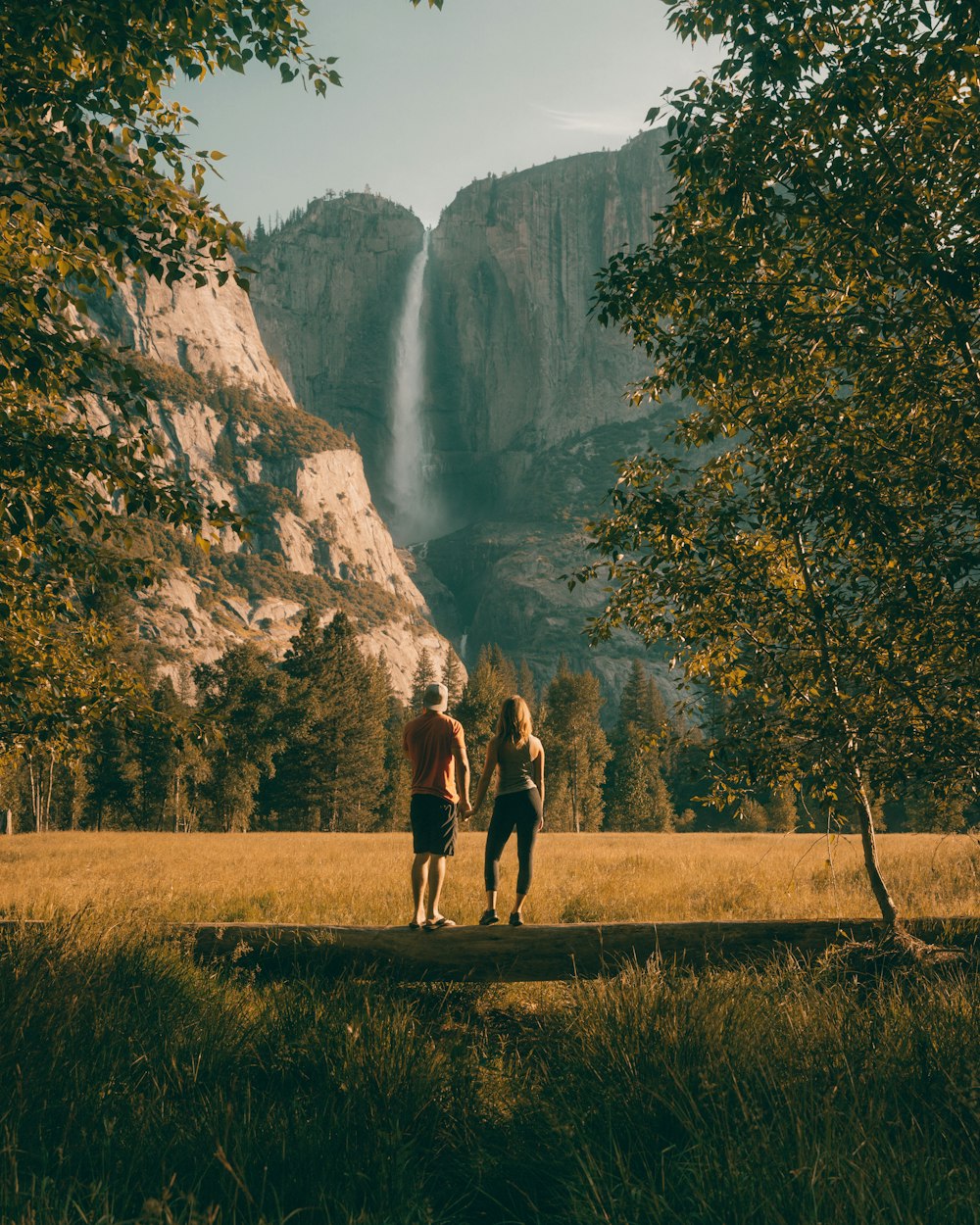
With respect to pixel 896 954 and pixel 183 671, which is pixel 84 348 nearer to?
pixel 896 954

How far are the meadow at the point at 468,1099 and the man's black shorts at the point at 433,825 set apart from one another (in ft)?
4.61

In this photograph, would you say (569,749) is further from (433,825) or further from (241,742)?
(433,825)

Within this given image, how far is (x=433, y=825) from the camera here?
26.4ft

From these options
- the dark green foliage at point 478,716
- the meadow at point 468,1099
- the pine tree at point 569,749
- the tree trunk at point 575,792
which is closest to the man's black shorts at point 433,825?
the meadow at point 468,1099

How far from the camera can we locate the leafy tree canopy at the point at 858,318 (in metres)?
5.17

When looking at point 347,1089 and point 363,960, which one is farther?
point 363,960

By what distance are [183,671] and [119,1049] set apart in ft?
457

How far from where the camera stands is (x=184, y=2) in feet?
16.9

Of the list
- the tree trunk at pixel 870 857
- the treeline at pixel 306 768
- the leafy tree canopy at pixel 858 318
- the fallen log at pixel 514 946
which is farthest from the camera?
the treeline at pixel 306 768

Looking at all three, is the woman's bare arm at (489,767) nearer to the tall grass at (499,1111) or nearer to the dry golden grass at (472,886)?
the dry golden grass at (472,886)

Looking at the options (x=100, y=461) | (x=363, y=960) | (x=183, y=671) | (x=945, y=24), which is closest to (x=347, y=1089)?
(x=363, y=960)

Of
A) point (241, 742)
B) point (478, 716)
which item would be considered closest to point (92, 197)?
point (241, 742)

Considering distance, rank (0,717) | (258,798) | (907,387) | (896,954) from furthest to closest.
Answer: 1. (258,798)
2. (0,717)
3. (896,954)
4. (907,387)

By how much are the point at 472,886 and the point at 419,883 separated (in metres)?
7.03
